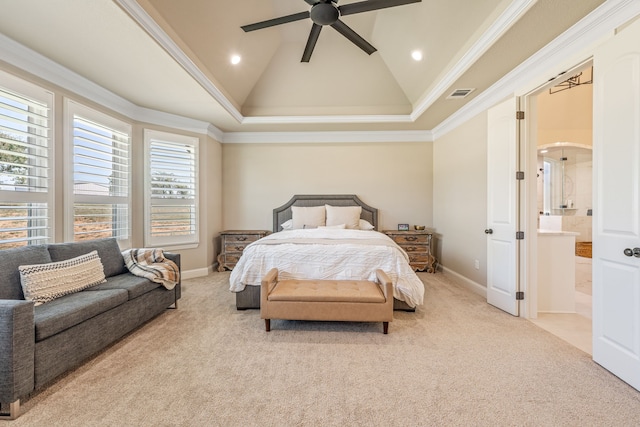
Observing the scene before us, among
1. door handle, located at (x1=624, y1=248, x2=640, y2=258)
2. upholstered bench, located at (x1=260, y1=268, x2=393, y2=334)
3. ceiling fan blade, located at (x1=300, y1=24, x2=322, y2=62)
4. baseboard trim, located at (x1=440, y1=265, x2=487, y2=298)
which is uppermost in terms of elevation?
ceiling fan blade, located at (x1=300, y1=24, x2=322, y2=62)

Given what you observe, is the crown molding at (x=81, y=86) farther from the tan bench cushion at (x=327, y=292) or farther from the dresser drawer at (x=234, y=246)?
the tan bench cushion at (x=327, y=292)

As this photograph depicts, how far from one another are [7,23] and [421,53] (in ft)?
13.7

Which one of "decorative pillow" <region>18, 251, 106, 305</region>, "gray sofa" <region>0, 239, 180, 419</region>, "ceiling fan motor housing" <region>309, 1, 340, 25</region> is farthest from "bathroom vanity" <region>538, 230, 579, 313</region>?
"decorative pillow" <region>18, 251, 106, 305</region>

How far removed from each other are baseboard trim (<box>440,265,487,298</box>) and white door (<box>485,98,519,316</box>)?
0.31 meters

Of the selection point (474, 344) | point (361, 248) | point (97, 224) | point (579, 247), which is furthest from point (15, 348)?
point (579, 247)

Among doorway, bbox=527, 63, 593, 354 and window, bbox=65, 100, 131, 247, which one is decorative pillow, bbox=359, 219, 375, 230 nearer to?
doorway, bbox=527, 63, 593, 354

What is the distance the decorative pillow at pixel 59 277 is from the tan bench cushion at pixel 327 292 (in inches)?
65.5

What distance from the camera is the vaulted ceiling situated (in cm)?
219

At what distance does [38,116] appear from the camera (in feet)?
8.58

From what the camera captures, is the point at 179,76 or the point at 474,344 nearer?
the point at 474,344

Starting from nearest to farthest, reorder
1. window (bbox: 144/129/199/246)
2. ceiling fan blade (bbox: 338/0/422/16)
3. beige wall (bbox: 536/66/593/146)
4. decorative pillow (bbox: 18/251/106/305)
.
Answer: decorative pillow (bbox: 18/251/106/305) < ceiling fan blade (bbox: 338/0/422/16) < window (bbox: 144/129/199/246) < beige wall (bbox: 536/66/593/146)

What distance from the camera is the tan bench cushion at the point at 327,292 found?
247cm

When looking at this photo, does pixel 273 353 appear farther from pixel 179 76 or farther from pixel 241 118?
pixel 241 118

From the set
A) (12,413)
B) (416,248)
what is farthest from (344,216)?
A: (12,413)
